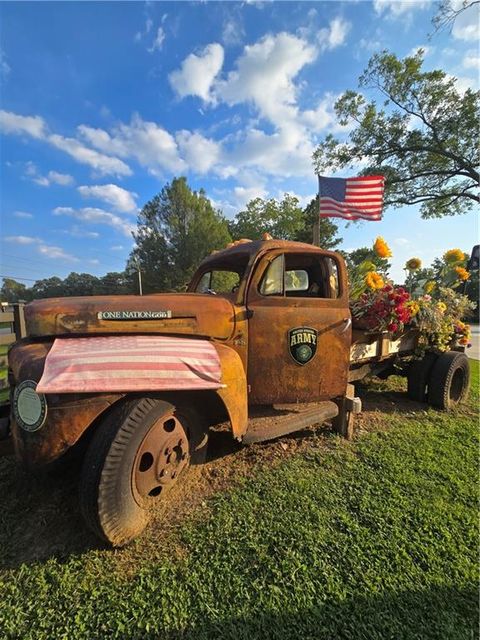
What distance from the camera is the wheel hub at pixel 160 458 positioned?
223 cm

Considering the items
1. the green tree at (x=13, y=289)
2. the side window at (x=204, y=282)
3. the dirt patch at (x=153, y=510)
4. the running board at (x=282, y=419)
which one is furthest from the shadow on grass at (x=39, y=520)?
the green tree at (x=13, y=289)

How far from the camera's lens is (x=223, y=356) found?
2.57m

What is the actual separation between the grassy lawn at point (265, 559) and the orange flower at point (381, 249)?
2919mm

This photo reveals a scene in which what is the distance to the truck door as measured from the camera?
3.00m

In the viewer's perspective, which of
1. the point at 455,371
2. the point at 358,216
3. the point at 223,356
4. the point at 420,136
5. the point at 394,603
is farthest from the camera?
the point at 420,136

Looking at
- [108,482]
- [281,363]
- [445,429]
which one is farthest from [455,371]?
[108,482]

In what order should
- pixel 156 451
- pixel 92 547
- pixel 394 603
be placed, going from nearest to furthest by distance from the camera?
1. pixel 394 603
2. pixel 92 547
3. pixel 156 451

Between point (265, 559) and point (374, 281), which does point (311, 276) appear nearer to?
point (374, 281)

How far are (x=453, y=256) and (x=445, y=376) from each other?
2065 mm

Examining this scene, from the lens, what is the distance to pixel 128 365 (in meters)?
2.15

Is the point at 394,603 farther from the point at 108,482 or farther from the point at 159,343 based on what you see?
the point at 159,343

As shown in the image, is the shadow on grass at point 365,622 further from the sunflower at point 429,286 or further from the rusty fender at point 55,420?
the sunflower at point 429,286

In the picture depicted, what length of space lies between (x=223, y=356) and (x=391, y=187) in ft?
53.8

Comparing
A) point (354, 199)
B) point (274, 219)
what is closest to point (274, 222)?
point (274, 219)
